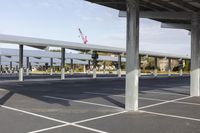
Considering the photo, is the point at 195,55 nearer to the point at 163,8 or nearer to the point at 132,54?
the point at 163,8

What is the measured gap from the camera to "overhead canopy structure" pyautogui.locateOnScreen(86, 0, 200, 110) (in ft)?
41.9

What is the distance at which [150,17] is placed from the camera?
17.6 m

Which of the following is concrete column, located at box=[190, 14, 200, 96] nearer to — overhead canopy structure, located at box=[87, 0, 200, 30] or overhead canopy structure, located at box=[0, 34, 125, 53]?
overhead canopy structure, located at box=[87, 0, 200, 30]

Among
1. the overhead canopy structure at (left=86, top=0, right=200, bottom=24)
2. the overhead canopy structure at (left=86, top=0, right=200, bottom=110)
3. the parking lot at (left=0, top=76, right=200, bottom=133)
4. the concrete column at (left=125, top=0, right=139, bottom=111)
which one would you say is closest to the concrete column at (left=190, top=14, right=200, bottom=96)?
the overhead canopy structure at (left=86, top=0, right=200, bottom=110)

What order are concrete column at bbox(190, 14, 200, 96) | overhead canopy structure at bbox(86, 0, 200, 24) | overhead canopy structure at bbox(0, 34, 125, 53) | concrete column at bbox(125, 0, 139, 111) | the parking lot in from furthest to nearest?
overhead canopy structure at bbox(0, 34, 125, 53), concrete column at bbox(190, 14, 200, 96), overhead canopy structure at bbox(86, 0, 200, 24), concrete column at bbox(125, 0, 139, 111), the parking lot

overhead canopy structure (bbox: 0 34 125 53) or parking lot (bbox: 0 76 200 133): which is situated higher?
overhead canopy structure (bbox: 0 34 125 53)

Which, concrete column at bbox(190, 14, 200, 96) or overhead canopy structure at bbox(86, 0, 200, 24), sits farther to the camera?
concrete column at bbox(190, 14, 200, 96)

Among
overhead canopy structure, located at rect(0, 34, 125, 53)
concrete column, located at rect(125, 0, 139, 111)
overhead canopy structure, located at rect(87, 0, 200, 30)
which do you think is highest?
overhead canopy structure, located at rect(87, 0, 200, 30)

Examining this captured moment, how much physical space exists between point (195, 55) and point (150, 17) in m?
3.09

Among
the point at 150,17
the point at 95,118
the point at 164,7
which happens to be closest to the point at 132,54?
the point at 95,118

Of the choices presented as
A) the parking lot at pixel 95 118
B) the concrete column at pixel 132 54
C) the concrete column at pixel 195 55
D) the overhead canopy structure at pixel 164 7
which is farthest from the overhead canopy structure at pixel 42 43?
the concrete column at pixel 132 54

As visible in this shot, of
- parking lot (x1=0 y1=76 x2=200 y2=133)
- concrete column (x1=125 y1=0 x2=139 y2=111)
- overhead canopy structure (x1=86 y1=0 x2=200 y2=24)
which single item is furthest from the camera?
overhead canopy structure (x1=86 y1=0 x2=200 y2=24)

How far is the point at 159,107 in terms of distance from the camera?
1398cm

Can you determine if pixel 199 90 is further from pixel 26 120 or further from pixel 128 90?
pixel 26 120
